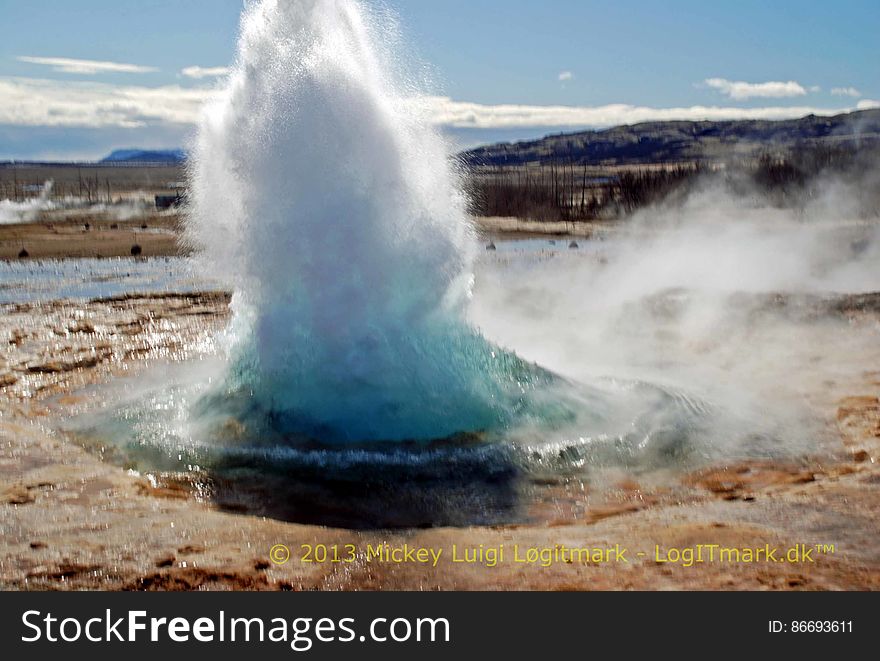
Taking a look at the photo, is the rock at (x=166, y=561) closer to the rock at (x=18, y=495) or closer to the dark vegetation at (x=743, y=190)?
the rock at (x=18, y=495)

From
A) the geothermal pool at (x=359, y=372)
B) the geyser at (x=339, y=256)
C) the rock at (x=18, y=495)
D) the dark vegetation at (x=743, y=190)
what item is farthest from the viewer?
the dark vegetation at (x=743, y=190)

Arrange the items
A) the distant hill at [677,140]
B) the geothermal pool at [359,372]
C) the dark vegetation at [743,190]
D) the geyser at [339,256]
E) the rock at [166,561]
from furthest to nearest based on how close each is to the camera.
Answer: the distant hill at [677,140] < the dark vegetation at [743,190] < the geyser at [339,256] < the geothermal pool at [359,372] < the rock at [166,561]

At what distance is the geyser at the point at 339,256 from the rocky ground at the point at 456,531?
4.52ft

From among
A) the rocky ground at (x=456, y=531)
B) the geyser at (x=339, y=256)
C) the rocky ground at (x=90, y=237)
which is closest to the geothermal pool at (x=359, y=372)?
the geyser at (x=339, y=256)

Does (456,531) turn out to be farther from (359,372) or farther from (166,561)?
(359,372)

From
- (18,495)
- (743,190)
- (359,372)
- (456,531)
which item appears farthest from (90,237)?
(456,531)

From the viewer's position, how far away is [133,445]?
22.2 feet

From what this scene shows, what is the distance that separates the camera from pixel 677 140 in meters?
104

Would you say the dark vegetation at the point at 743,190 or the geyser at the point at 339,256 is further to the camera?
the dark vegetation at the point at 743,190

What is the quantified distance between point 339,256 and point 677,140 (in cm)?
10354

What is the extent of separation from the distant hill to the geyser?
248ft

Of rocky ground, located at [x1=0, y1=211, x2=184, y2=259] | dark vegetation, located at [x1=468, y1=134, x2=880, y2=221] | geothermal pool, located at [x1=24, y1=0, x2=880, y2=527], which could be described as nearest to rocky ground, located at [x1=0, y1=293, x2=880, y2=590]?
geothermal pool, located at [x1=24, y1=0, x2=880, y2=527]

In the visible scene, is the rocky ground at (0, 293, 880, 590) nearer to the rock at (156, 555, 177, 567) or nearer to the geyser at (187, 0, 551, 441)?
the rock at (156, 555, 177, 567)

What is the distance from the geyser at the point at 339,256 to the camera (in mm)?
7016
